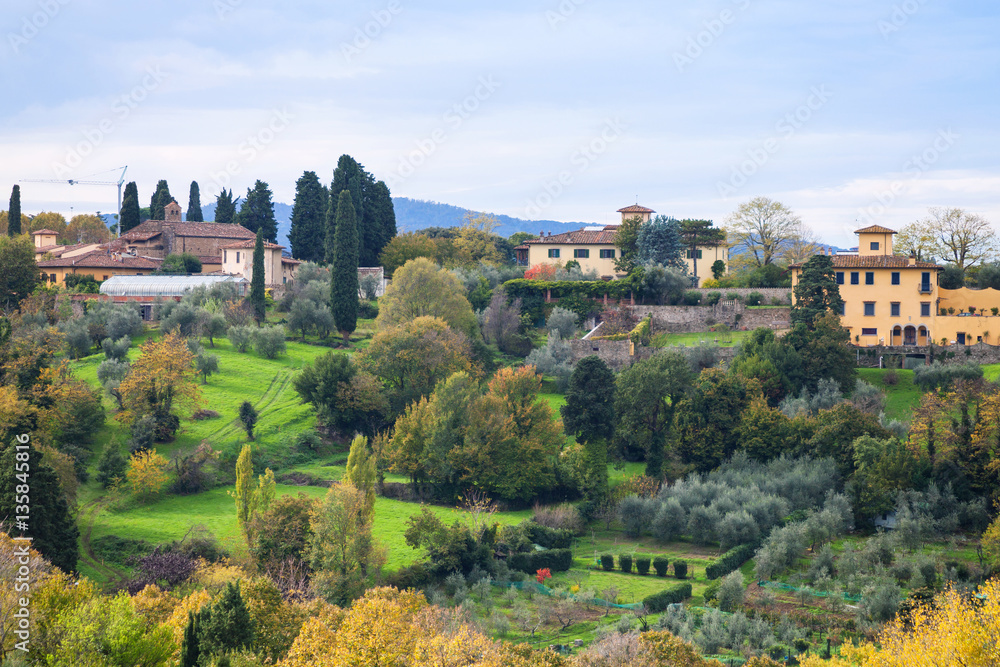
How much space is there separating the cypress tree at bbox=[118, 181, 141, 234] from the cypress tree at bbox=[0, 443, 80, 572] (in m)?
57.7

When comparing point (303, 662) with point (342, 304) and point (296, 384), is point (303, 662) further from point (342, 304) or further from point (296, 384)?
point (342, 304)

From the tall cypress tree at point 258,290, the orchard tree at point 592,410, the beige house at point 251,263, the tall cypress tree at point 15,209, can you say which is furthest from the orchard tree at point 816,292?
the tall cypress tree at point 15,209

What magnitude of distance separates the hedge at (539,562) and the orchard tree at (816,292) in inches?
889

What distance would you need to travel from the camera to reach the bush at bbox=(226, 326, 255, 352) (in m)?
60.6

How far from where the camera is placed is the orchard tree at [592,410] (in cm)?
4712

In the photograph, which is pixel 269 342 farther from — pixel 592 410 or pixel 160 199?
pixel 160 199

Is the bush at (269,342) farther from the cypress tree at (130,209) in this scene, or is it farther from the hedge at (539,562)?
the cypress tree at (130,209)

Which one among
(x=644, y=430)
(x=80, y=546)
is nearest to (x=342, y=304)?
(x=644, y=430)

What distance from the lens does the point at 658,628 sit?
31.9m

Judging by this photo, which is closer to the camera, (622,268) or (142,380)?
(142,380)

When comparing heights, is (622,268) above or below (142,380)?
above

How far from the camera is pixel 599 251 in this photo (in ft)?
256

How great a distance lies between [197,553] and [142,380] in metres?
13.5

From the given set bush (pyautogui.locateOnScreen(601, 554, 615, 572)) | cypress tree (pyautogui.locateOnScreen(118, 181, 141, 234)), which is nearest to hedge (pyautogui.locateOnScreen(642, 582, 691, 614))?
bush (pyautogui.locateOnScreen(601, 554, 615, 572))
